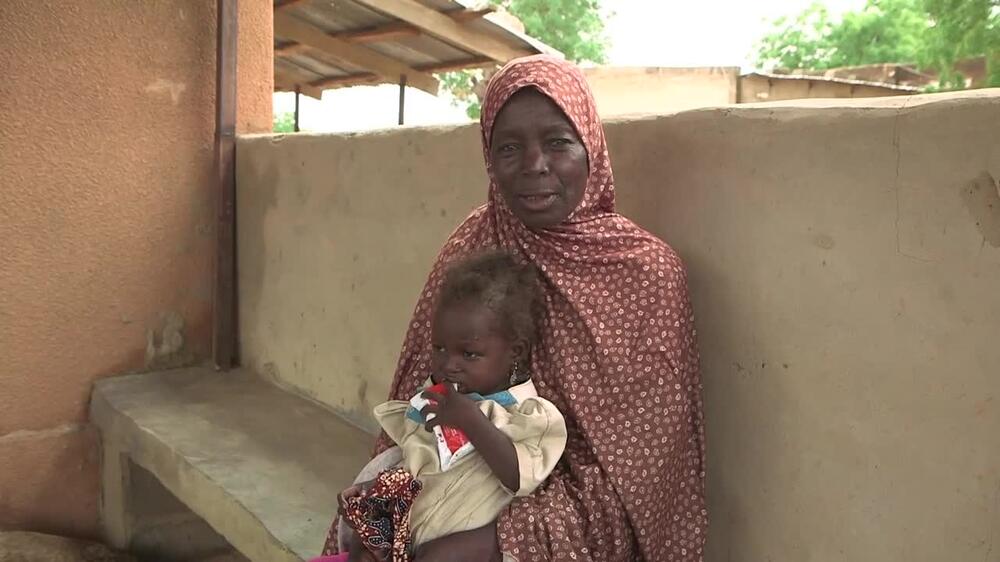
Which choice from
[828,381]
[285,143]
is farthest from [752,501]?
[285,143]

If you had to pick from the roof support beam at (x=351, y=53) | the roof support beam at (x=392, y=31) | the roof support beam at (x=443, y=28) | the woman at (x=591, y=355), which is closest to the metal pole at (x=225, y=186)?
the roof support beam at (x=443, y=28)

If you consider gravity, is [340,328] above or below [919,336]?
below

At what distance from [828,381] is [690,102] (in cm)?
906

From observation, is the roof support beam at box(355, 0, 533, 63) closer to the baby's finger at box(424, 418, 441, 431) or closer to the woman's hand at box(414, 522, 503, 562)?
the baby's finger at box(424, 418, 441, 431)

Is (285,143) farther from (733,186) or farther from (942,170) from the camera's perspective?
(942,170)

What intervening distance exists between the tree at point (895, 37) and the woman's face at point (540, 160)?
8.00 m

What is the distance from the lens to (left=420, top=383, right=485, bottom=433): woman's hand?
4.85ft

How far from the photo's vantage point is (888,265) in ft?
4.55

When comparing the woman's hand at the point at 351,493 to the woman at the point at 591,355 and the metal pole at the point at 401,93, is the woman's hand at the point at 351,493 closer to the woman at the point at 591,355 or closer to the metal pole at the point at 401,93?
the woman at the point at 591,355

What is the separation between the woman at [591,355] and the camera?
1.55 meters

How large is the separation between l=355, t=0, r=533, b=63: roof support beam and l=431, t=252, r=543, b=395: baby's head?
3204mm

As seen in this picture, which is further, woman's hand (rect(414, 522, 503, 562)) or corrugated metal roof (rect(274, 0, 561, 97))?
corrugated metal roof (rect(274, 0, 561, 97))

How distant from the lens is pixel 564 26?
51.5 ft

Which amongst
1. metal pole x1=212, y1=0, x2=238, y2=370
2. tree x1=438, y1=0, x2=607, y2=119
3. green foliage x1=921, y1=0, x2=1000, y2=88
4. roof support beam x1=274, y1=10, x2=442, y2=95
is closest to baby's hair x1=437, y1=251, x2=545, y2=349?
metal pole x1=212, y1=0, x2=238, y2=370
